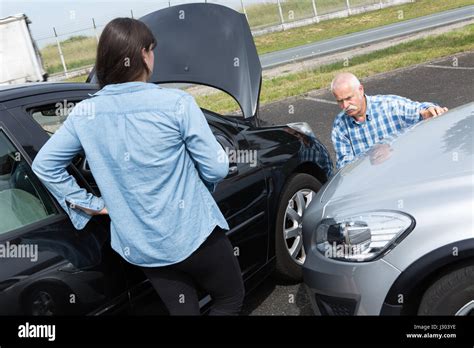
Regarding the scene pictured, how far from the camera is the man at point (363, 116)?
145 inches

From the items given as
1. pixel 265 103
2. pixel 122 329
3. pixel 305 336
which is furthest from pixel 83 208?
pixel 265 103

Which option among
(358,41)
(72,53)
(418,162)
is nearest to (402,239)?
(418,162)

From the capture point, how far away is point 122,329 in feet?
7.47

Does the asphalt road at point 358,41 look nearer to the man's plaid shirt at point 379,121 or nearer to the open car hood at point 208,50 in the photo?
the open car hood at point 208,50

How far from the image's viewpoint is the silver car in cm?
212

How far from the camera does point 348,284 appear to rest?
2340 mm

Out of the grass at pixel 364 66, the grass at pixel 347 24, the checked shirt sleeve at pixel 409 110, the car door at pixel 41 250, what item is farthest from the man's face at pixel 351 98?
the grass at pixel 347 24

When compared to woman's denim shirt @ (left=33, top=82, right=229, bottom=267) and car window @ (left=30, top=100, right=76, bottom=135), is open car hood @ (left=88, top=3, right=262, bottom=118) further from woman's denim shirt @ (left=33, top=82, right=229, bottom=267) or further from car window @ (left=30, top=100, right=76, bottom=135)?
woman's denim shirt @ (left=33, top=82, right=229, bottom=267)

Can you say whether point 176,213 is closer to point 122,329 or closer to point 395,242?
point 122,329

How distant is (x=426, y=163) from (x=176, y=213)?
1.22 metres

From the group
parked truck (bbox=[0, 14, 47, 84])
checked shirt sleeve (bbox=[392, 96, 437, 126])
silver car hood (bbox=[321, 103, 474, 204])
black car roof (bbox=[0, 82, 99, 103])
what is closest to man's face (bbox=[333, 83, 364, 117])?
checked shirt sleeve (bbox=[392, 96, 437, 126])

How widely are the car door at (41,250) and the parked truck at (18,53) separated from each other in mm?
13141

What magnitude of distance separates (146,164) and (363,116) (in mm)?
2228

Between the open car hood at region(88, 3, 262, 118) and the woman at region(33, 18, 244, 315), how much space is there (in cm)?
174
